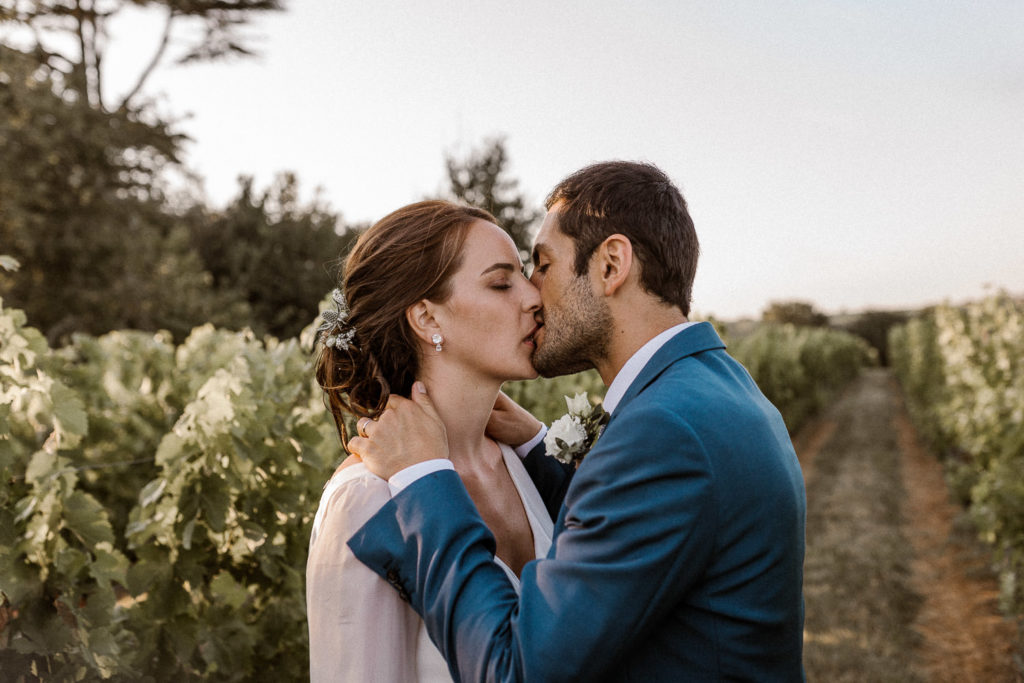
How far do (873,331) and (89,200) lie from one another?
2862 inches

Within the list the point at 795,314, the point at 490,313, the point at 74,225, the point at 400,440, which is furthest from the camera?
the point at 795,314

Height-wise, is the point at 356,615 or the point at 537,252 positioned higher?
the point at 537,252

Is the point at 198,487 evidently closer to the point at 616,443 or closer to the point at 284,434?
the point at 284,434

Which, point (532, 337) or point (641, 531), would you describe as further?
point (532, 337)

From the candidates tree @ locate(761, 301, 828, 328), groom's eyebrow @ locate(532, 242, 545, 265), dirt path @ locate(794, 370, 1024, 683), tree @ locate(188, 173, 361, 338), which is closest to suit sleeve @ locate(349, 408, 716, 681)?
groom's eyebrow @ locate(532, 242, 545, 265)

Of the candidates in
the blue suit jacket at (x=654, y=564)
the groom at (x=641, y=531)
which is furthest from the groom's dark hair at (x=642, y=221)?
the blue suit jacket at (x=654, y=564)

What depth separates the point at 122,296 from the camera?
53.9ft

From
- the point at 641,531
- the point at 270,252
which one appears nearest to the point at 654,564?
the point at 641,531

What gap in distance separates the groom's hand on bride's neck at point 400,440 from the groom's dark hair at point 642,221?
583 millimetres

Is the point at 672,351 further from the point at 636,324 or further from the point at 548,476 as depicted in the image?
the point at 548,476

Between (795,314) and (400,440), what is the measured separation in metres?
75.4

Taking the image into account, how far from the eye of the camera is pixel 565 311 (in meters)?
2.00

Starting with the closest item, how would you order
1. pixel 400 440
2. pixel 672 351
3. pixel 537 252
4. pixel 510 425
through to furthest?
1. pixel 672 351
2. pixel 400 440
3. pixel 537 252
4. pixel 510 425

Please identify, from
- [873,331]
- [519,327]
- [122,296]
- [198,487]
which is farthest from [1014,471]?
[873,331]
